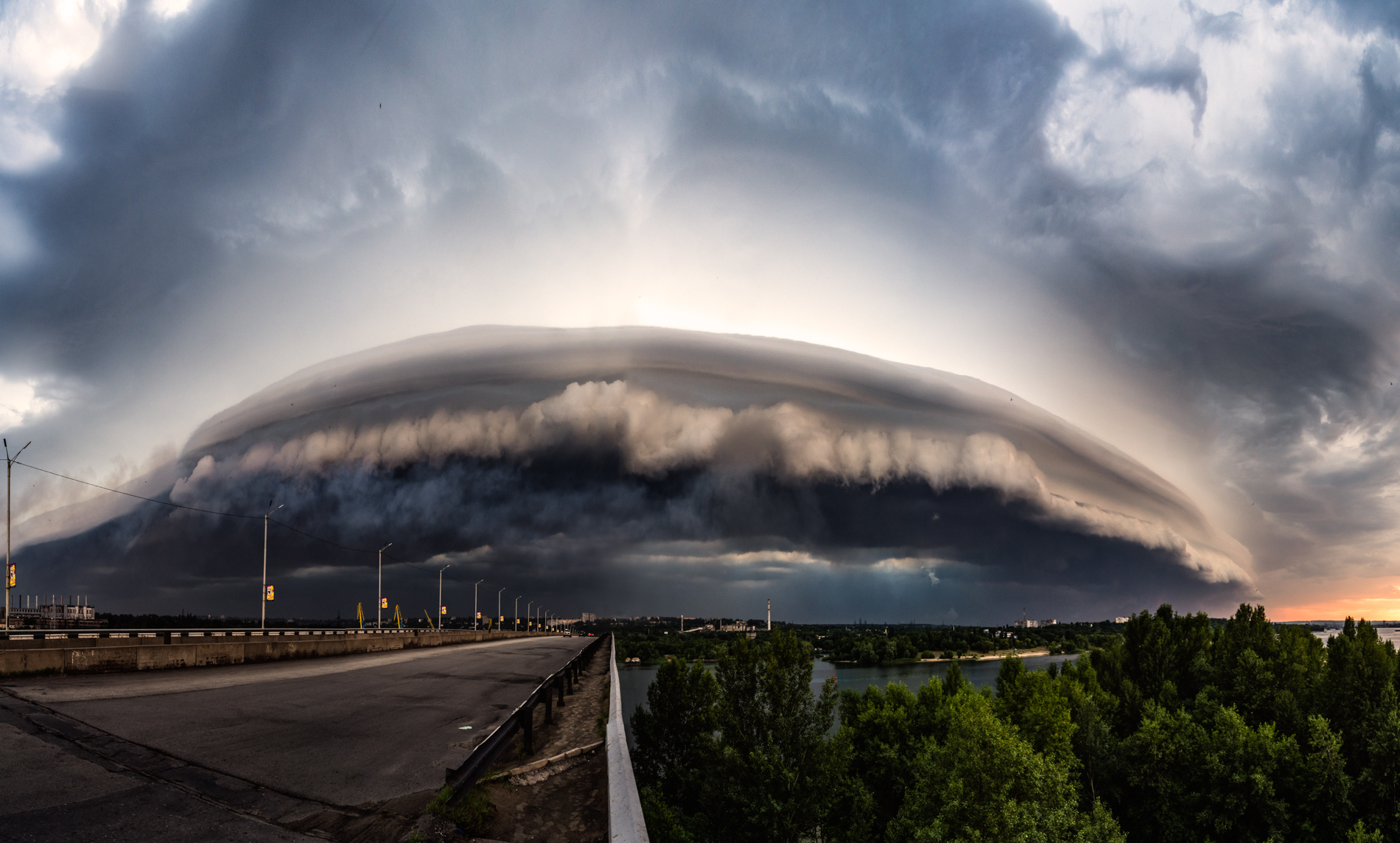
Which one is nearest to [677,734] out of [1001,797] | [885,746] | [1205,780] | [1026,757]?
[885,746]

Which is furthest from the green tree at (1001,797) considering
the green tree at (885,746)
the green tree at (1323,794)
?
A: the green tree at (1323,794)

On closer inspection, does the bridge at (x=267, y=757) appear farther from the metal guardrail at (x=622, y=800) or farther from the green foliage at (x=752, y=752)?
the green foliage at (x=752, y=752)

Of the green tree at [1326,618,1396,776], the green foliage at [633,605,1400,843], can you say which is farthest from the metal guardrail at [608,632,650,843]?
the green tree at [1326,618,1396,776]

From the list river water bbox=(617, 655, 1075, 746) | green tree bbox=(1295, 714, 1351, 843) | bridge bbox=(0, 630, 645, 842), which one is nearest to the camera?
bridge bbox=(0, 630, 645, 842)

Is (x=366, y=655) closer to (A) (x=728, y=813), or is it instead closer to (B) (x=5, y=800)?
(A) (x=728, y=813)

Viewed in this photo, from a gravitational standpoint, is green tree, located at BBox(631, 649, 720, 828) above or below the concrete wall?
below

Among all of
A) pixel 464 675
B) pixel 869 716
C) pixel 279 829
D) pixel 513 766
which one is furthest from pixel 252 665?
pixel 869 716

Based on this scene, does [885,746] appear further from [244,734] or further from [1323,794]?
[244,734]

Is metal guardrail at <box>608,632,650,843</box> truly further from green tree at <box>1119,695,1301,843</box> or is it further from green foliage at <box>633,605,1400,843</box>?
green tree at <box>1119,695,1301,843</box>
